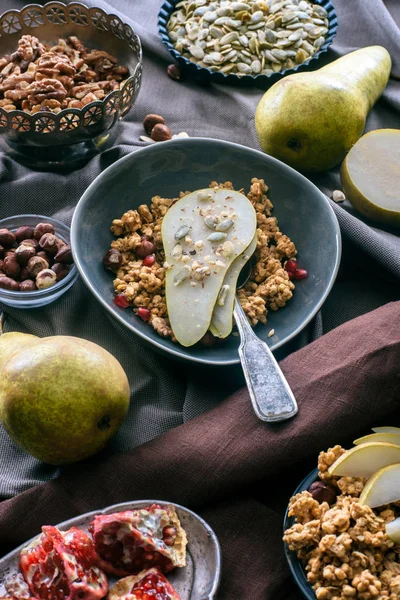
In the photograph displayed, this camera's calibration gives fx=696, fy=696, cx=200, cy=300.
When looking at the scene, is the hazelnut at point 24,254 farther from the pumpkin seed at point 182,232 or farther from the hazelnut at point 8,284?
the pumpkin seed at point 182,232

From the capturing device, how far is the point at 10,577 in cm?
93

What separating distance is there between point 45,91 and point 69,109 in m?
0.14

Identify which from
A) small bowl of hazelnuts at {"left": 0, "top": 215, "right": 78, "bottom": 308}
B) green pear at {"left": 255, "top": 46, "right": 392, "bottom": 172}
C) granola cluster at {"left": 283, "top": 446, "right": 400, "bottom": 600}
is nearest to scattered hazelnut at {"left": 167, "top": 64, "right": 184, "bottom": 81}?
green pear at {"left": 255, "top": 46, "right": 392, "bottom": 172}

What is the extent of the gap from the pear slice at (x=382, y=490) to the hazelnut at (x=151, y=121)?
1.01 meters

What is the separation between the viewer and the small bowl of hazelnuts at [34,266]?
130 centimetres

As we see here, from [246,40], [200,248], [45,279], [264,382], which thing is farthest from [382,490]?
[246,40]

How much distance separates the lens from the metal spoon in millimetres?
1104

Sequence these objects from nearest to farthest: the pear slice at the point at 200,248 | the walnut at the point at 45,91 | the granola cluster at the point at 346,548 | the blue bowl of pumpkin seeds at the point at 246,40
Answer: the granola cluster at the point at 346,548
the pear slice at the point at 200,248
the walnut at the point at 45,91
the blue bowl of pumpkin seeds at the point at 246,40

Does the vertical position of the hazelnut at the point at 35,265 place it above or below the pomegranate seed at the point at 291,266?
below

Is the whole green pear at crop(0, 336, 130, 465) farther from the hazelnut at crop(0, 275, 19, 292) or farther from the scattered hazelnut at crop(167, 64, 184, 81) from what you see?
the scattered hazelnut at crop(167, 64, 184, 81)

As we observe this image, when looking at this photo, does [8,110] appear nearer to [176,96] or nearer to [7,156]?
[7,156]

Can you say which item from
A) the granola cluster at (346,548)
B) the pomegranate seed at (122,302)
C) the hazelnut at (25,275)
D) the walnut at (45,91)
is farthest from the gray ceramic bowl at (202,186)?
the granola cluster at (346,548)

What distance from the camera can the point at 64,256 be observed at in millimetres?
1328

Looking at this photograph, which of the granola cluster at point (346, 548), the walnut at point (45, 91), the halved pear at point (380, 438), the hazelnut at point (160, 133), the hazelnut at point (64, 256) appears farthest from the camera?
the hazelnut at point (160, 133)
